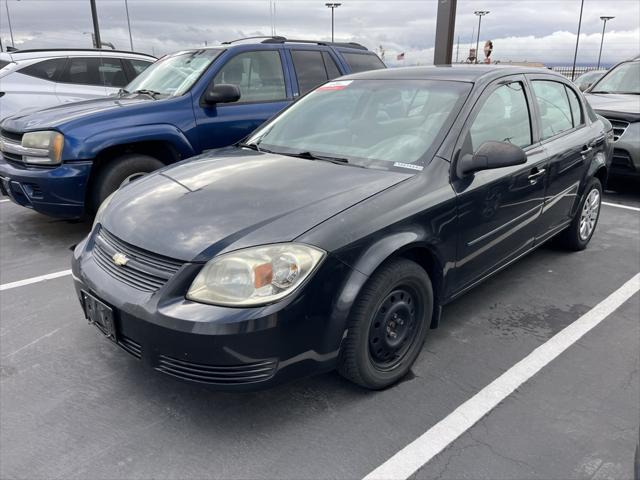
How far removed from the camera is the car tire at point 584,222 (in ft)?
14.8

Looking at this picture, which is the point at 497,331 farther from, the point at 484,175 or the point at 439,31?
the point at 439,31

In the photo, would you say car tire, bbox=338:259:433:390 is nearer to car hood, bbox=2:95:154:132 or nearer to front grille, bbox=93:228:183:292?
front grille, bbox=93:228:183:292

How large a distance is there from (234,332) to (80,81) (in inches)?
286

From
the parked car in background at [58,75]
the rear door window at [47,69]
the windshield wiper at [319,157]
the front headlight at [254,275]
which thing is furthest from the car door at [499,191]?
the rear door window at [47,69]

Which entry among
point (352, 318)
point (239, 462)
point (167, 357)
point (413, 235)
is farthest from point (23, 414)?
point (413, 235)

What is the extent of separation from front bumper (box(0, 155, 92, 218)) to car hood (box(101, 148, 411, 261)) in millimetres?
1697

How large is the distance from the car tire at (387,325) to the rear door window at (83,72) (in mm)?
7146

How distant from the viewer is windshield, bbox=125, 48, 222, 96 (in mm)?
5223

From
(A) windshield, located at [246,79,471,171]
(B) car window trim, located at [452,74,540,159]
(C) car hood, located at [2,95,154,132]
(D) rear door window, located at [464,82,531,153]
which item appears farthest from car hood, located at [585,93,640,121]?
(C) car hood, located at [2,95,154,132]

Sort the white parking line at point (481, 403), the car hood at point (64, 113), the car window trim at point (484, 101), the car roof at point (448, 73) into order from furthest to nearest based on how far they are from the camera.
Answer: the car hood at point (64, 113) → the car roof at point (448, 73) → the car window trim at point (484, 101) → the white parking line at point (481, 403)

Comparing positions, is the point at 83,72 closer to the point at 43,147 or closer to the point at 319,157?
the point at 43,147

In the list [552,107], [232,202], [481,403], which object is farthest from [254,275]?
[552,107]

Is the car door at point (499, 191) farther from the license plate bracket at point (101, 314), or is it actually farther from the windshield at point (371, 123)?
the license plate bracket at point (101, 314)

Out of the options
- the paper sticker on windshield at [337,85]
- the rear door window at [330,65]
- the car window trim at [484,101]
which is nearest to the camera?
the car window trim at [484,101]
